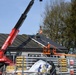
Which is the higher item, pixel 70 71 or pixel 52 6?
pixel 52 6

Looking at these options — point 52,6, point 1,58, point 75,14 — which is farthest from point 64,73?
point 52,6

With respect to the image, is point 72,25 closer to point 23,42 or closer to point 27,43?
point 27,43

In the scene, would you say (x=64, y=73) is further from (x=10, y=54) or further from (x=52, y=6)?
(x=52, y=6)

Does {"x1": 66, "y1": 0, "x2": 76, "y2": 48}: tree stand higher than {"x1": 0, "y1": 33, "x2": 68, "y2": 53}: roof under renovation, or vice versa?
{"x1": 66, "y1": 0, "x2": 76, "y2": 48}: tree

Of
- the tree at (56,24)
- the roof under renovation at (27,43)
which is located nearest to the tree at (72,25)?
the tree at (56,24)

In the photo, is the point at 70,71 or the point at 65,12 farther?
the point at 65,12

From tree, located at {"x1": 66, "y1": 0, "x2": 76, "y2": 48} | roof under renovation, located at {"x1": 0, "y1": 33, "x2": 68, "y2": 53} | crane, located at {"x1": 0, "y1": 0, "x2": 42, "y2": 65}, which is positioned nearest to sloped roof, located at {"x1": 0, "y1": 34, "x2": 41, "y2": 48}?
roof under renovation, located at {"x1": 0, "y1": 33, "x2": 68, "y2": 53}

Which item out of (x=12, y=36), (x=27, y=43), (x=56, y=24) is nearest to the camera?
(x=12, y=36)

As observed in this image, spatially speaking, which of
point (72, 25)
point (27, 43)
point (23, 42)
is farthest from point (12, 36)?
point (72, 25)

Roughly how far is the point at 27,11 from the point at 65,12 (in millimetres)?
22643

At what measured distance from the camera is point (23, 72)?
22.3m

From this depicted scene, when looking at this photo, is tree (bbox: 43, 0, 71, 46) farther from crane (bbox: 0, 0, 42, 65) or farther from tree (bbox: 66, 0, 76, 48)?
crane (bbox: 0, 0, 42, 65)

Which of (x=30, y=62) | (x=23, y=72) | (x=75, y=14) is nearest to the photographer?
(x=23, y=72)

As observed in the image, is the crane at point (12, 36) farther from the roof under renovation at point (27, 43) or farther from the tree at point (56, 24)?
the tree at point (56, 24)
